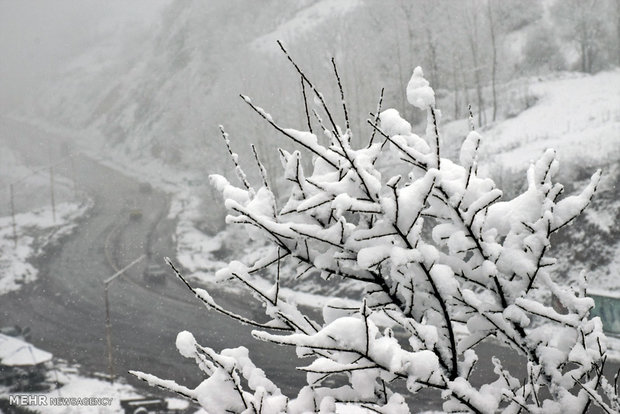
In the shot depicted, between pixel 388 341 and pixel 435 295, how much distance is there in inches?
23.6

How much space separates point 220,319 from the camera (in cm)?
2988

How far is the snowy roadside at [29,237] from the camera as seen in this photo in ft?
133

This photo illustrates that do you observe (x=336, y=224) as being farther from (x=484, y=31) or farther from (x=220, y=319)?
(x=484, y=31)

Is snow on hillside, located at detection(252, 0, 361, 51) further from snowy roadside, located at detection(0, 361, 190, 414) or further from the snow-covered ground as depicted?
snowy roadside, located at detection(0, 361, 190, 414)

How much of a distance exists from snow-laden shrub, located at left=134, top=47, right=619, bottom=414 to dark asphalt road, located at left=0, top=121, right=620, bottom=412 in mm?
17161

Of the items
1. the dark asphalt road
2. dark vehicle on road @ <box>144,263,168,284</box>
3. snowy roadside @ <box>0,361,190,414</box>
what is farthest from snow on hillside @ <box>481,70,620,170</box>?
dark vehicle on road @ <box>144,263,168,284</box>

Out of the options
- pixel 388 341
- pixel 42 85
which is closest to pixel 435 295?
pixel 388 341

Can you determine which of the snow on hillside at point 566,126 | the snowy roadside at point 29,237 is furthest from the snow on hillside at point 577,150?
the snowy roadside at point 29,237

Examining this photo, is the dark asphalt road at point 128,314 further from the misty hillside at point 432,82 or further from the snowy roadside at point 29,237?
the misty hillside at point 432,82

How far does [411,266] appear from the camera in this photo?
305cm

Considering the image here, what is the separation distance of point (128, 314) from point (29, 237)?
2281 centimetres

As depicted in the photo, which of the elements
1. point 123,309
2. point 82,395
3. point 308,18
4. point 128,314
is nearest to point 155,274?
point 123,309

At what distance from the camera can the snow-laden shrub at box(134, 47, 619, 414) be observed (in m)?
2.76

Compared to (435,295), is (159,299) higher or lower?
lower
